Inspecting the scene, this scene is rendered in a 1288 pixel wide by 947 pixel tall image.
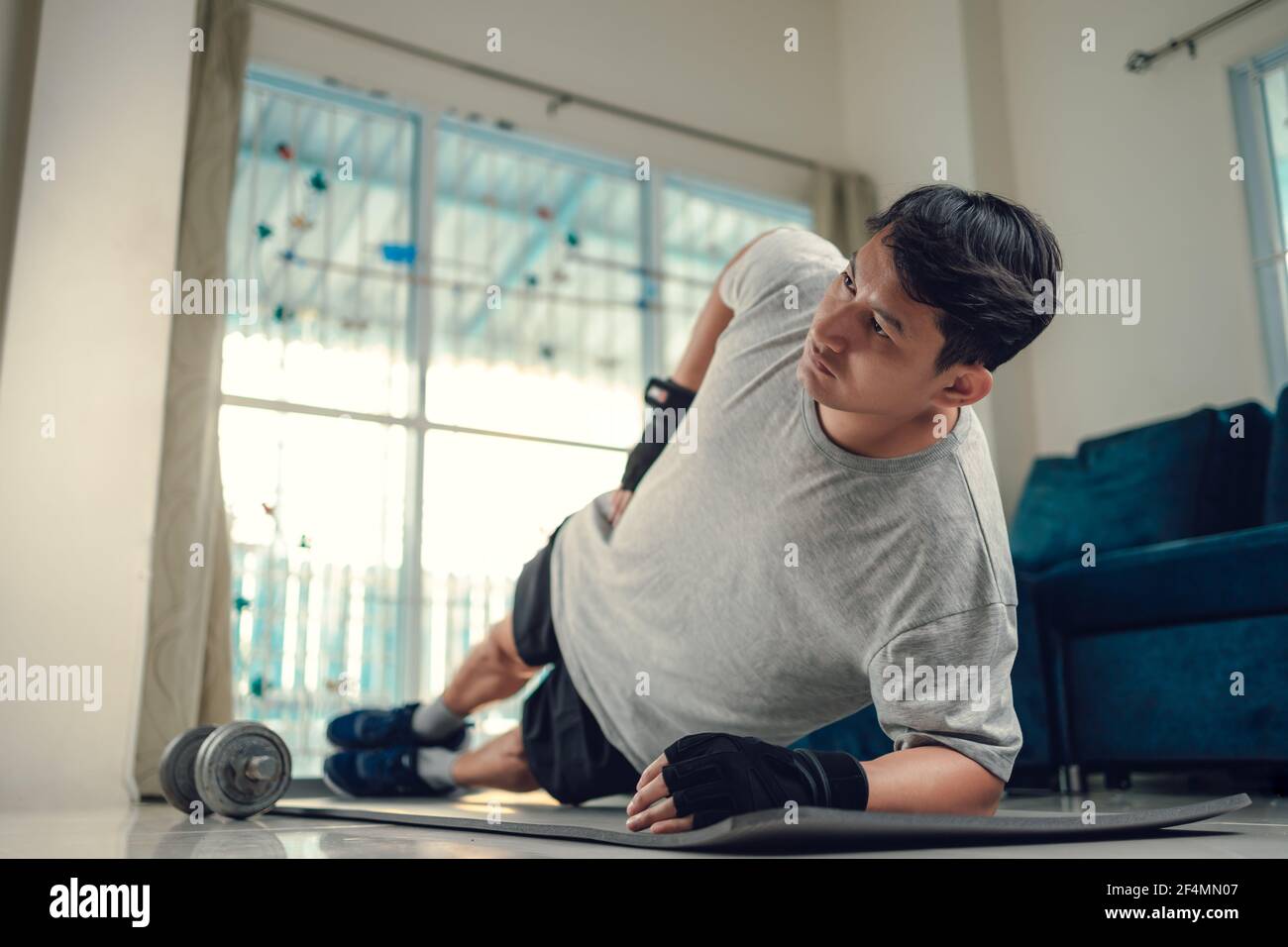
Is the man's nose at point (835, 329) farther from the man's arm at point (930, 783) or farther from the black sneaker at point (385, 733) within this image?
the black sneaker at point (385, 733)

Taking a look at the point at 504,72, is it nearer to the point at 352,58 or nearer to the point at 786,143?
the point at 352,58

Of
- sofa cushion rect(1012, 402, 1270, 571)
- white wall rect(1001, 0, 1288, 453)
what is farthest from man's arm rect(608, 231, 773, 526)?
white wall rect(1001, 0, 1288, 453)

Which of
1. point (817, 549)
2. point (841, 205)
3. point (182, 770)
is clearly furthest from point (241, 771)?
point (841, 205)

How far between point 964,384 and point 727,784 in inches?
21.0

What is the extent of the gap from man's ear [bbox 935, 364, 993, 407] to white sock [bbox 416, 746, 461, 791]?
136cm

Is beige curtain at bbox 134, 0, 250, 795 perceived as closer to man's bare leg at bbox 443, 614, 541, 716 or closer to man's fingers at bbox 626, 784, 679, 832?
man's bare leg at bbox 443, 614, 541, 716

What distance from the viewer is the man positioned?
1145 mm

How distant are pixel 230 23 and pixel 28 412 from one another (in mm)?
1533

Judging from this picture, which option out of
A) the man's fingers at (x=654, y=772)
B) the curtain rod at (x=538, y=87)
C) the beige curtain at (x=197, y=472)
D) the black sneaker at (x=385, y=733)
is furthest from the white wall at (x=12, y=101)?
the man's fingers at (x=654, y=772)

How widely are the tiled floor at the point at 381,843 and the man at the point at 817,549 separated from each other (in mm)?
143

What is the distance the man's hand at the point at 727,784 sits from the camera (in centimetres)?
100

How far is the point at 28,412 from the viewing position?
2.83 meters

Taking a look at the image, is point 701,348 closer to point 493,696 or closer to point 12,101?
point 493,696

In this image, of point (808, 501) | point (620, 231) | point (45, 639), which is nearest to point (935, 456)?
point (808, 501)
